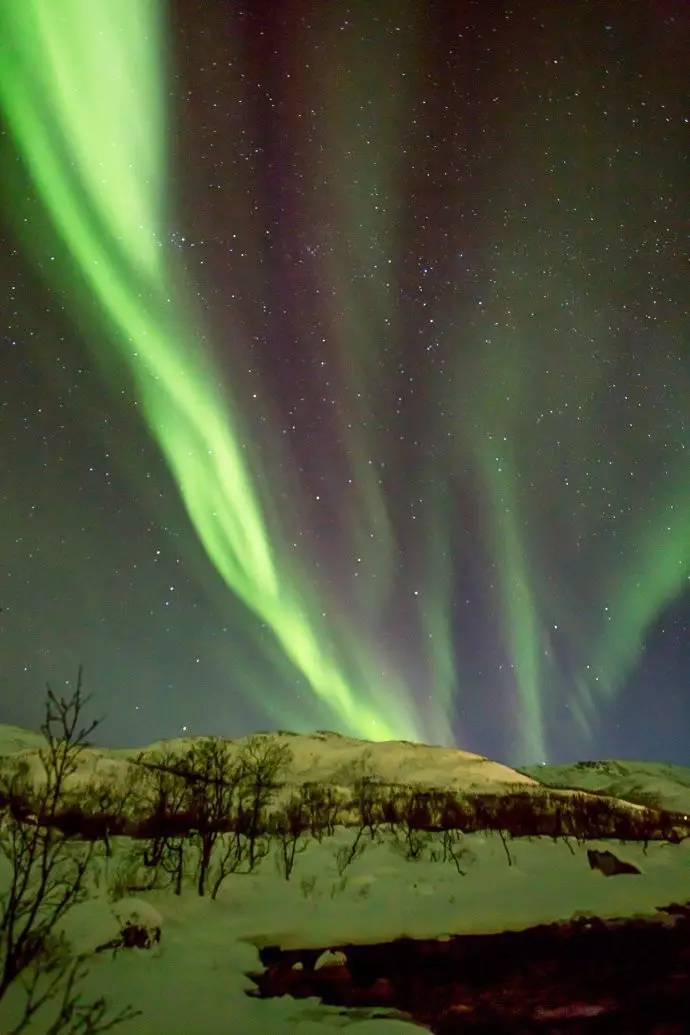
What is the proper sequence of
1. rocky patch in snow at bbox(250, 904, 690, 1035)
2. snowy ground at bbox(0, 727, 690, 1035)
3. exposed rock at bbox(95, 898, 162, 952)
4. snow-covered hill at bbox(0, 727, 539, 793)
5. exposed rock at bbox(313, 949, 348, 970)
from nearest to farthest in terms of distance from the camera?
snowy ground at bbox(0, 727, 690, 1035) < rocky patch in snow at bbox(250, 904, 690, 1035) < exposed rock at bbox(95, 898, 162, 952) < exposed rock at bbox(313, 949, 348, 970) < snow-covered hill at bbox(0, 727, 539, 793)

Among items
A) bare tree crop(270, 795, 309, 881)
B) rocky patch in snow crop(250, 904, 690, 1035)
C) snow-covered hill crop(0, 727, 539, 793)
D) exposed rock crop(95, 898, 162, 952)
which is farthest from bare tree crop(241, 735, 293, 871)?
snow-covered hill crop(0, 727, 539, 793)

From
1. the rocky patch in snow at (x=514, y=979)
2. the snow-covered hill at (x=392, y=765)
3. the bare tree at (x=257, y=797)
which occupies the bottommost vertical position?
the rocky patch in snow at (x=514, y=979)

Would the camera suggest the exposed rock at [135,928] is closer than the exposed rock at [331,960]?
Yes

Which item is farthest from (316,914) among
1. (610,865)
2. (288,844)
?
(288,844)

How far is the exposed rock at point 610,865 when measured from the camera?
18047 mm

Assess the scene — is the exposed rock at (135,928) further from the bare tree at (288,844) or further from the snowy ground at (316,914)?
the bare tree at (288,844)

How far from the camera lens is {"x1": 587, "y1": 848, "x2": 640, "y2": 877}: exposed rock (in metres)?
18.0

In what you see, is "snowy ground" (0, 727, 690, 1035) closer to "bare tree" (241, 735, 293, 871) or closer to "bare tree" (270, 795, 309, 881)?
"bare tree" (270, 795, 309, 881)

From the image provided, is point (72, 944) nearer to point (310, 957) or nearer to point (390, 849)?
point (310, 957)

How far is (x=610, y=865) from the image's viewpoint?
18172mm

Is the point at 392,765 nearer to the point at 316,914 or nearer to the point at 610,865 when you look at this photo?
the point at 610,865

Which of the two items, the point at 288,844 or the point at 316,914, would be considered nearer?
the point at 316,914

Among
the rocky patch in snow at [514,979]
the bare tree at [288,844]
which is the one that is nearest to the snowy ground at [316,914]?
the bare tree at [288,844]

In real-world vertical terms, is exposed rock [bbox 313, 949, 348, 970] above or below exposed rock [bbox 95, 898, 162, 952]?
below
